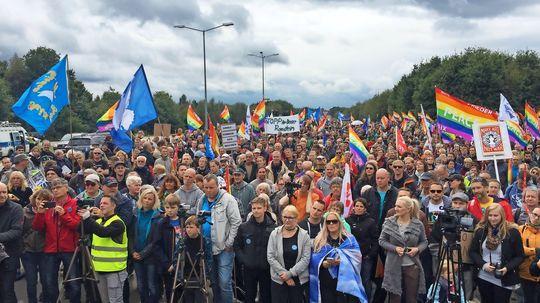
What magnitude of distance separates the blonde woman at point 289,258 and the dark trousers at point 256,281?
17.0 inches

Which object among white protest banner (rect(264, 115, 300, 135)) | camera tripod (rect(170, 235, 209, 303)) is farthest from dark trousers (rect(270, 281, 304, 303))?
white protest banner (rect(264, 115, 300, 135))

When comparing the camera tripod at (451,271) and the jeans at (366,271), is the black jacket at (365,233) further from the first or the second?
the camera tripod at (451,271)

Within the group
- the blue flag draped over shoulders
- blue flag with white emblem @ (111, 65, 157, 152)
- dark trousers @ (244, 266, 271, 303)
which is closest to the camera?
the blue flag draped over shoulders

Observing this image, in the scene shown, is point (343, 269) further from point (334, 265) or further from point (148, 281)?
point (148, 281)

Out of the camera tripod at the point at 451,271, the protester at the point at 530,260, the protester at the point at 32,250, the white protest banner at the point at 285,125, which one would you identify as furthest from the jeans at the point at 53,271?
the white protest banner at the point at 285,125

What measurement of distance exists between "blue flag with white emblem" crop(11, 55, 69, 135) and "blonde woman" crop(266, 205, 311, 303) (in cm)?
583

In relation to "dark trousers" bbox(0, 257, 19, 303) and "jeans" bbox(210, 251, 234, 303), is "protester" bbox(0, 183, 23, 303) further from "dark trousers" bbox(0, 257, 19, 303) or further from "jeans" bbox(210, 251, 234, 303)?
"jeans" bbox(210, 251, 234, 303)

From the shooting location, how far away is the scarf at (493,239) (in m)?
6.06

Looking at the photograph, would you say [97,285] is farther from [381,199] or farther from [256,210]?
[381,199]

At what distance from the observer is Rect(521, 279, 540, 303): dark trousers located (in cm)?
620

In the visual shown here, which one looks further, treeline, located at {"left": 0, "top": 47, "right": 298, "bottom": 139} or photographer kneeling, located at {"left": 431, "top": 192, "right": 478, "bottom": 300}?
treeline, located at {"left": 0, "top": 47, "right": 298, "bottom": 139}

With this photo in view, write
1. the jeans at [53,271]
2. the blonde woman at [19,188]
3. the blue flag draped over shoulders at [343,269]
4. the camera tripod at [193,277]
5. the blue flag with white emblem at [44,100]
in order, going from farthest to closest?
the blue flag with white emblem at [44,100] → the blonde woman at [19,188] → the jeans at [53,271] → the camera tripod at [193,277] → the blue flag draped over shoulders at [343,269]

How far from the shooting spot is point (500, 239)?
6055mm

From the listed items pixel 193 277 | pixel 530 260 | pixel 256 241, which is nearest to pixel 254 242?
pixel 256 241
